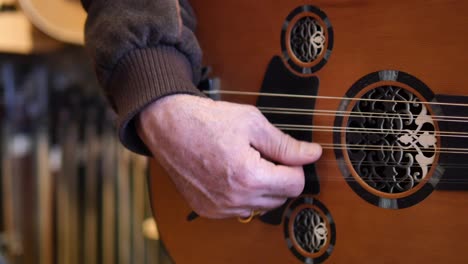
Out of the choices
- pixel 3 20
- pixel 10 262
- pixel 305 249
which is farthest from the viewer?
pixel 10 262

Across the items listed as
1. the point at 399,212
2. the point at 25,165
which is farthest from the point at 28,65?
the point at 399,212

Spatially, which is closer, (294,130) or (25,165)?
(294,130)

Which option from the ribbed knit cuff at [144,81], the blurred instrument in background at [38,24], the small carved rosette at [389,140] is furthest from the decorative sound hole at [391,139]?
the blurred instrument in background at [38,24]

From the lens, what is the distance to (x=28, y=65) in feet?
5.28

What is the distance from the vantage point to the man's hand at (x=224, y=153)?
618 millimetres

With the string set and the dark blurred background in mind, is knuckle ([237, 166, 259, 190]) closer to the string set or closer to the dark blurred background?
the string set

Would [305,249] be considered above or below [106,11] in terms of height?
below

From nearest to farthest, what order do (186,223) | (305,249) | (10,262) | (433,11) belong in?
1. (433,11)
2. (305,249)
3. (186,223)
4. (10,262)

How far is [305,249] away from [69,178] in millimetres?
1079

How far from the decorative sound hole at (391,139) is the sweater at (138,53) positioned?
0.74ft

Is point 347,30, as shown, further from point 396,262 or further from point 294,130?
point 396,262

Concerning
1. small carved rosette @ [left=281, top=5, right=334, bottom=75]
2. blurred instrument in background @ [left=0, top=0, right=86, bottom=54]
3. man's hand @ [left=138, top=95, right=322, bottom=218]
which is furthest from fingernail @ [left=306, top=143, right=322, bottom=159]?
blurred instrument in background @ [left=0, top=0, right=86, bottom=54]

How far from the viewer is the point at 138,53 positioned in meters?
0.69

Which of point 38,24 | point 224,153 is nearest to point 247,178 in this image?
point 224,153
